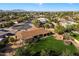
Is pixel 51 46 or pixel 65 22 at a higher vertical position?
pixel 65 22

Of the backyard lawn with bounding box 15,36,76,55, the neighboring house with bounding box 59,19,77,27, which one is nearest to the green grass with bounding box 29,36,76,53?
the backyard lawn with bounding box 15,36,76,55

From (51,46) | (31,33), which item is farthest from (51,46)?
(31,33)

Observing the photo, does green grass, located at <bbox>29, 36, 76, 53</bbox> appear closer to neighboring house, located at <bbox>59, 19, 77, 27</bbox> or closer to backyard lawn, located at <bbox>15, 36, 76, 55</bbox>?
backyard lawn, located at <bbox>15, 36, 76, 55</bbox>

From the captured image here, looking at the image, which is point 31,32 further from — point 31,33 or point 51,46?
point 51,46

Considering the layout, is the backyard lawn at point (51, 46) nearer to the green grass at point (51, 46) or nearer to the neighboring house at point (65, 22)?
the green grass at point (51, 46)

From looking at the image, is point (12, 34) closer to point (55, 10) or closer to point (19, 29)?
point (19, 29)
